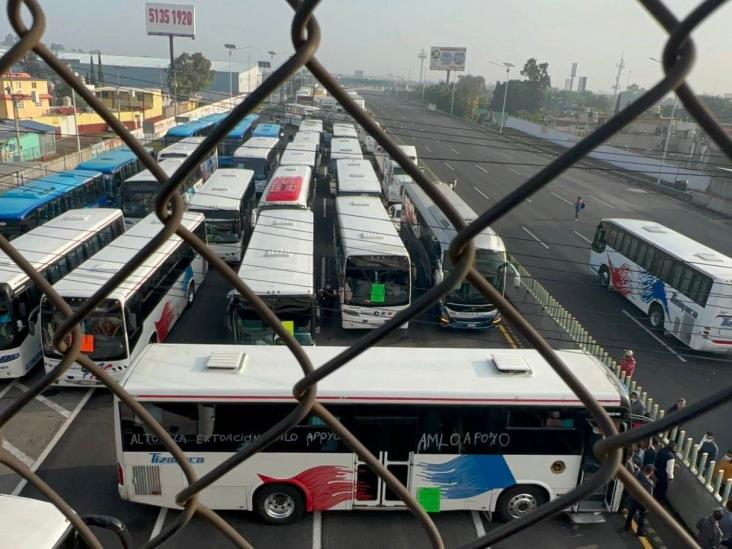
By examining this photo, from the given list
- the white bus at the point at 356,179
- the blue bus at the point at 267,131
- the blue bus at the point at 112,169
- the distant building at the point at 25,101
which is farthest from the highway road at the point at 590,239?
the distant building at the point at 25,101

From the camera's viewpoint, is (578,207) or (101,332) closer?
(101,332)

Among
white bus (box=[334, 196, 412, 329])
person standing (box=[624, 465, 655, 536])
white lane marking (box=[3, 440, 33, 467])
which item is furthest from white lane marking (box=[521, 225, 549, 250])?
white lane marking (box=[3, 440, 33, 467])

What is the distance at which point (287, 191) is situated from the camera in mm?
16469

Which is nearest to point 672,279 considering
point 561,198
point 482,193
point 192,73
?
point 561,198

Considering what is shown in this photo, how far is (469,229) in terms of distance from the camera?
817 mm

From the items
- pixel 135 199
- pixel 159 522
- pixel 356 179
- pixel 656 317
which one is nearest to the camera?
pixel 159 522

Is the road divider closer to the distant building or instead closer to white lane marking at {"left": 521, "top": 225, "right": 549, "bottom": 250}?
white lane marking at {"left": 521, "top": 225, "right": 549, "bottom": 250}

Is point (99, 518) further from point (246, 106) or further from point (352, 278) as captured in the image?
point (352, 278)

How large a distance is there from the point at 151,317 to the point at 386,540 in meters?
6.02

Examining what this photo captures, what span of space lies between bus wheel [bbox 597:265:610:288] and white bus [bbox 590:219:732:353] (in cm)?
3

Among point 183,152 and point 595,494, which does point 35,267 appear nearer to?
point 595,494

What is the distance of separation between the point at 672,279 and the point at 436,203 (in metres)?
13.0

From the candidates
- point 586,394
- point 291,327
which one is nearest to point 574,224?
point 291,327

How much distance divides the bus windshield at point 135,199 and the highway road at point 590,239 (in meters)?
7.83
